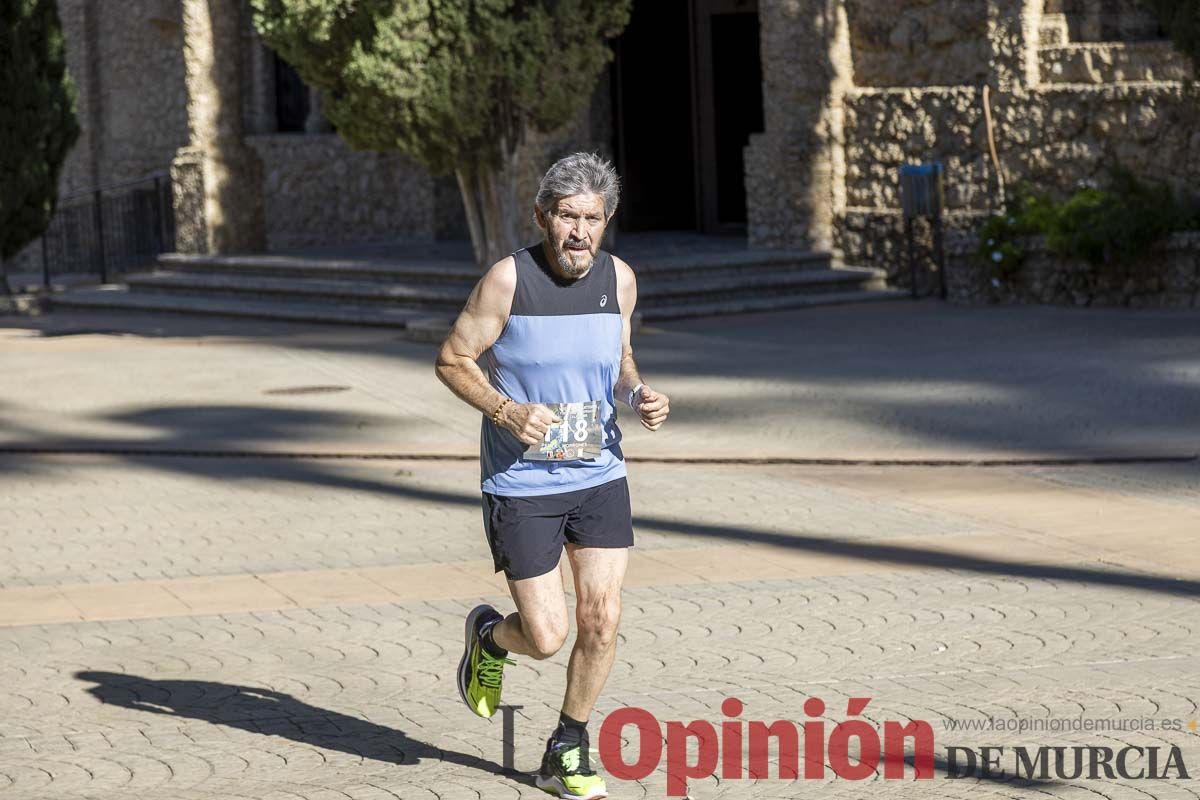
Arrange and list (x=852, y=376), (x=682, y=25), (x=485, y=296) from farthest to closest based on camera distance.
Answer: (x=682, y=25), (x=852, y=376), (x=485, y=296)

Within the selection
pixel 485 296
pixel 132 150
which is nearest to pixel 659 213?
pixel 132 150

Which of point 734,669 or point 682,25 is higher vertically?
point 682,25

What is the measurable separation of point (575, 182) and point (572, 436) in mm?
712

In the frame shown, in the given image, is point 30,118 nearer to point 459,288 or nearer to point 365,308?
point 365,308

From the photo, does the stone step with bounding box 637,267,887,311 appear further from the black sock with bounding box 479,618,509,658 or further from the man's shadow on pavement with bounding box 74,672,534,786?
the black sock with bounding box 479,618,509,658

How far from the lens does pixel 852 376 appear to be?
14.8m

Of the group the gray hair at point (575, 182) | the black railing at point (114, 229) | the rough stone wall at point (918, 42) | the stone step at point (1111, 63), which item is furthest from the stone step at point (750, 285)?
the gray hair at point (575, 182)

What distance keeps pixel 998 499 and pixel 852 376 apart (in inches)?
182

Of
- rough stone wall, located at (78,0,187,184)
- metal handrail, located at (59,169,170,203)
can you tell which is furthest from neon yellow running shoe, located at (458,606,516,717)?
rough stone wall, located at (78,0,187,184)

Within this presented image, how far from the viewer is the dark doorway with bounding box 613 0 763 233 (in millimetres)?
25391

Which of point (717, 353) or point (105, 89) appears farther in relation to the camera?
point (105, 89)

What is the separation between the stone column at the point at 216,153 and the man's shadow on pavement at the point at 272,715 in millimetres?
18876

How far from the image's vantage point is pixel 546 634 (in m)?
5.52

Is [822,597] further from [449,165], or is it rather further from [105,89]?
[105,89]
